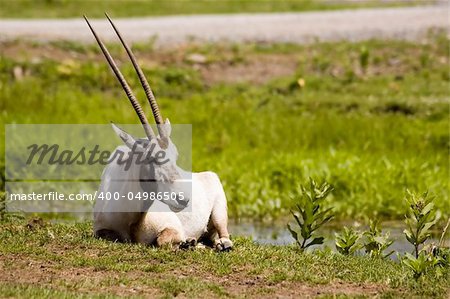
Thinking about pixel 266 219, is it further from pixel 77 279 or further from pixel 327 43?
pixel 327 43

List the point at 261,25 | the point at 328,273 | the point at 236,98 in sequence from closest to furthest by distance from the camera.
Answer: the point at 328,273
the point at 236,98
the point at 261,25

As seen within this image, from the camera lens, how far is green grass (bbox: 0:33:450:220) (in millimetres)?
16484

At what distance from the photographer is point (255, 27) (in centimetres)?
2778

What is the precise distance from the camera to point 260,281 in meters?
9.55

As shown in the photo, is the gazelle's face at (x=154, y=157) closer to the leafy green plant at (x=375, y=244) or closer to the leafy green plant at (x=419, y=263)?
the leafy green plant at (x=375, y=244)

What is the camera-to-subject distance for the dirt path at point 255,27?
2608cm

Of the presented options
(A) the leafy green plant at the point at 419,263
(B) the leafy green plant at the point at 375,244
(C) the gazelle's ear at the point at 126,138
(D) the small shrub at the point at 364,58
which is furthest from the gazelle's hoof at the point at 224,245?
(D) the small shrub at the point at 364,58

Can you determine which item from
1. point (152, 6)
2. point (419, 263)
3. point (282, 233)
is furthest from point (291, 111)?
point (152, 6)

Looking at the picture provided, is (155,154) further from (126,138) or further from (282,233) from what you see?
(282,233)

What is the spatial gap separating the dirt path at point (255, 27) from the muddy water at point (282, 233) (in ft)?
34.8

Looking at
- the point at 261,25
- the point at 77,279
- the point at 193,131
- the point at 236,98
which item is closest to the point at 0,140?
the point at 193,131

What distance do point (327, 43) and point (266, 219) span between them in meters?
10.4

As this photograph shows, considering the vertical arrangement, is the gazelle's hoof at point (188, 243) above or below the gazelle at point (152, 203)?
below

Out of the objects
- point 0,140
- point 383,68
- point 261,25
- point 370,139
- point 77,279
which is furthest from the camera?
point 261,25
